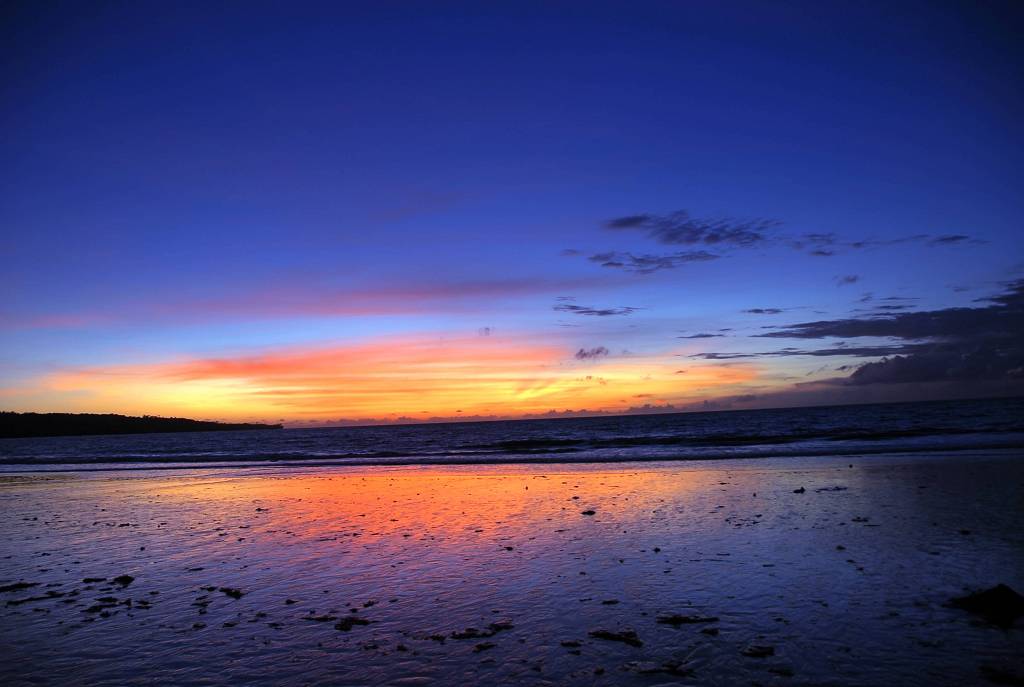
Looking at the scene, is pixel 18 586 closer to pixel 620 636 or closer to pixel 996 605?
Result: pixel 620 636

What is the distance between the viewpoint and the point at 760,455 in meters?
36.2

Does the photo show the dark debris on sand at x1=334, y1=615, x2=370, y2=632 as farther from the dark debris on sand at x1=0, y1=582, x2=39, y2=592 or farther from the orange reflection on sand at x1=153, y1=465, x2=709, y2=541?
the dark debris on sand at x1=0, y1=582, x2=39, y2=592

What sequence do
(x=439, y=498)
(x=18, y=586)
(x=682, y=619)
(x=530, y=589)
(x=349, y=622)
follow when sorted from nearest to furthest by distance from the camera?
1. (x=682, y=619)
2. (x=349, y=622)
3. (x=530, y=589)
4. (x=18, y=586)
5. (x=439, y=498)

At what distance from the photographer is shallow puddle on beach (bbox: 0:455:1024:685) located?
22.2ft

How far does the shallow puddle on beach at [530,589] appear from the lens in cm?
678

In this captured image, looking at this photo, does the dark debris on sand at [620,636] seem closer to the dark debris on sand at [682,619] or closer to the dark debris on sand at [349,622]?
the dark debris on sand at [682,619]

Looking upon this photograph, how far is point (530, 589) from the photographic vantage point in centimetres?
962

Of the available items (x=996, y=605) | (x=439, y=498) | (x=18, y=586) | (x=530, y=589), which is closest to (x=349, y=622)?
(x=530, y=589)

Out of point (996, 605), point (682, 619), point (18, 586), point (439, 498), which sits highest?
point (996, 605)

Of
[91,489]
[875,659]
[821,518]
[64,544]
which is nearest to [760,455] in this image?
[821,518]

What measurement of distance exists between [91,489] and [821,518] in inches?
1247

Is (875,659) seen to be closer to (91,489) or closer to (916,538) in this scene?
(916,538)

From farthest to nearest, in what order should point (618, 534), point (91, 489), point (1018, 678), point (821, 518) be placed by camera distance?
point (91, 489), point (821, 518), point (618, 534), point (1018, 678)

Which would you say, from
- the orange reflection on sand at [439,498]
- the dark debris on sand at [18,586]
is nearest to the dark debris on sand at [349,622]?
the orange reflection on sand at [439,498]
